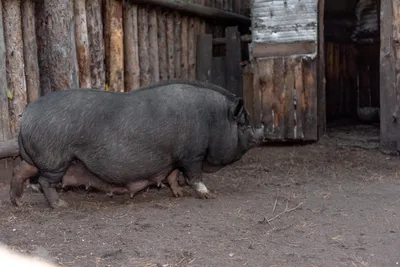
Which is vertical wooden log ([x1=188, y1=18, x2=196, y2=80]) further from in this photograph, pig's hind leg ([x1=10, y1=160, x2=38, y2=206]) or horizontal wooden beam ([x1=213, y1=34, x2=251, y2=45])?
pig's hind leg ([x1=10, y1=160, x2=38, y2=206])

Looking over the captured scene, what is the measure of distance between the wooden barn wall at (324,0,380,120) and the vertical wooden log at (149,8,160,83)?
16.1ft

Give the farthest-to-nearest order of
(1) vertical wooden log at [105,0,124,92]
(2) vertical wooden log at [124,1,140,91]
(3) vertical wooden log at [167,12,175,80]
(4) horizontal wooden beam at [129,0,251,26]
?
(3) vertical wooden log at [167,12,175,80], (4) horizontal wooden beam at [129,0,251,26], (2) vertical wooden log at [124,1,140,91], (1) vertical wooden log at [105,0,124,92]

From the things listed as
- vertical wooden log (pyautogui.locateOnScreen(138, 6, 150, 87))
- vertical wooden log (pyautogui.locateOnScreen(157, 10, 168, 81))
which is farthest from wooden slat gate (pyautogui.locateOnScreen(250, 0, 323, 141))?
vertical wooden log (pyautogui.locateOnScreen(138, 6, 150, 87))

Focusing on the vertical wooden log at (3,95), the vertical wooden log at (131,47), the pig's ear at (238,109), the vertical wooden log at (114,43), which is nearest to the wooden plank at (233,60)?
the vertical wooden log at (131,47)

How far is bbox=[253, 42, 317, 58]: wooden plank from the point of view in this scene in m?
7.03

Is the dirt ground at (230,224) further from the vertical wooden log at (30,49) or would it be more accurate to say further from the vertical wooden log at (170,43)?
the vertical wooden log at (170,43)

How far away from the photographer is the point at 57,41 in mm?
5359

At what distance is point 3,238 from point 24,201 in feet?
3.81

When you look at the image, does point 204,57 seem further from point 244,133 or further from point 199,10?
point 244,133

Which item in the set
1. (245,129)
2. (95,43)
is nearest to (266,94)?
(245,129)

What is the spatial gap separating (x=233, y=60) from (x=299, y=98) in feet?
4.67

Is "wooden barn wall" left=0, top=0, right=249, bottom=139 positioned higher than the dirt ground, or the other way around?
"wooden barn wall" left=0, top=0, right=249, bottom=139

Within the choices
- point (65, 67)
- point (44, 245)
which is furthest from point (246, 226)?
point (65, 67)

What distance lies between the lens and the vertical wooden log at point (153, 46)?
689cm
